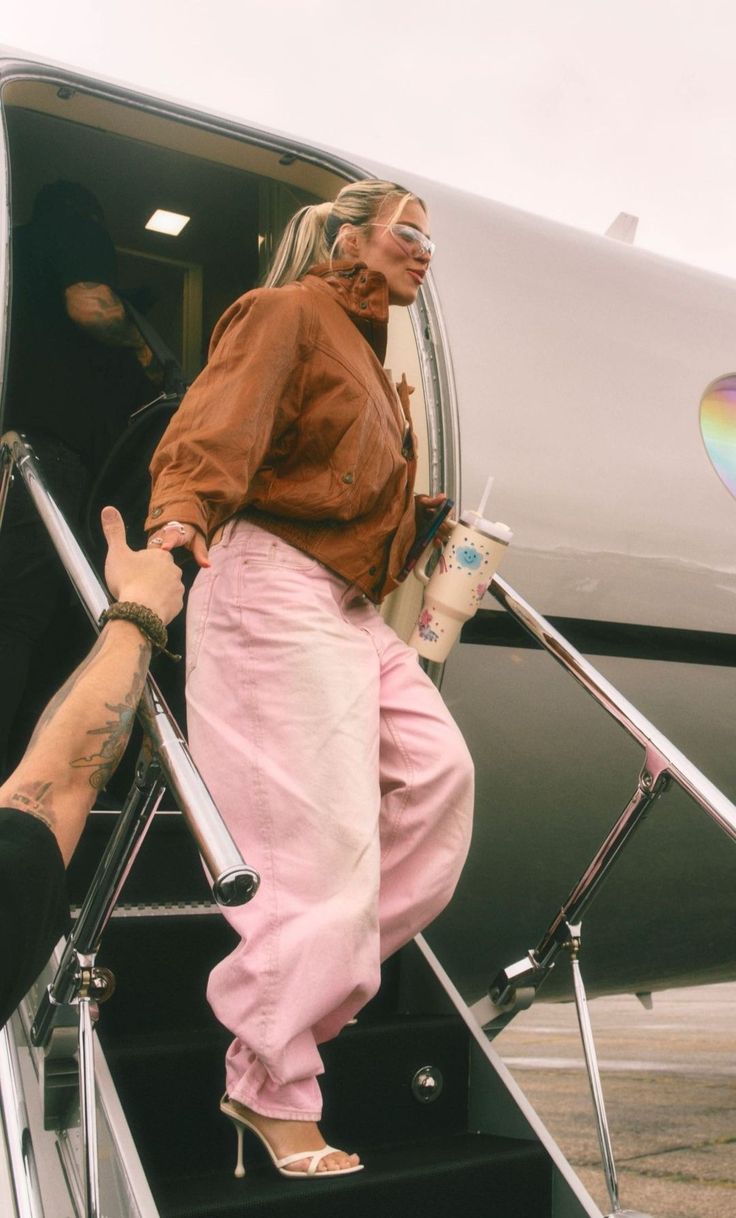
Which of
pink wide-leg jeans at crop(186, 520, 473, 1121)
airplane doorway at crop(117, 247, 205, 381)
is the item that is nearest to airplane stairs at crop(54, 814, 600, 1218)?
pink wide-leg jeans at crop(186, 520, 473, 1121)

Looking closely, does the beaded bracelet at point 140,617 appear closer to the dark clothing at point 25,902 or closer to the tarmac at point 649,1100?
the dark clothing at point 25,902

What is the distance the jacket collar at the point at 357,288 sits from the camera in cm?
180

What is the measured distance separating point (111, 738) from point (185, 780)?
0.65ft

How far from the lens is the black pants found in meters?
2.39

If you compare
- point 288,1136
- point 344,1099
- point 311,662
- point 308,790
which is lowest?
point 344,1099

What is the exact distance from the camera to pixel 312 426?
5.52 feet

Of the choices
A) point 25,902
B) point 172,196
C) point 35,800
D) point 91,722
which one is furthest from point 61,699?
point 172,196

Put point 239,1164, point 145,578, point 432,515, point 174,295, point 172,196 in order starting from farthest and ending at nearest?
point 174,295 < point 172,196 < point 432,515 < point 239,1164 < point 145,578

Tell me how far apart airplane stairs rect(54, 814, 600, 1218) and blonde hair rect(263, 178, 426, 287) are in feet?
3.68

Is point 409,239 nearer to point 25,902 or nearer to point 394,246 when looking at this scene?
point 394,246

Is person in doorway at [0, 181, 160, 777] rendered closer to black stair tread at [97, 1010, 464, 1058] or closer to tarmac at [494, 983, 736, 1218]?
black stair tread at [97, 1010, 464, 1058]

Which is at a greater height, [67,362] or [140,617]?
[140,617]

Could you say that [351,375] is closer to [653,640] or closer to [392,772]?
[392,772]

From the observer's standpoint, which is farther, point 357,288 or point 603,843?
point 603,843
